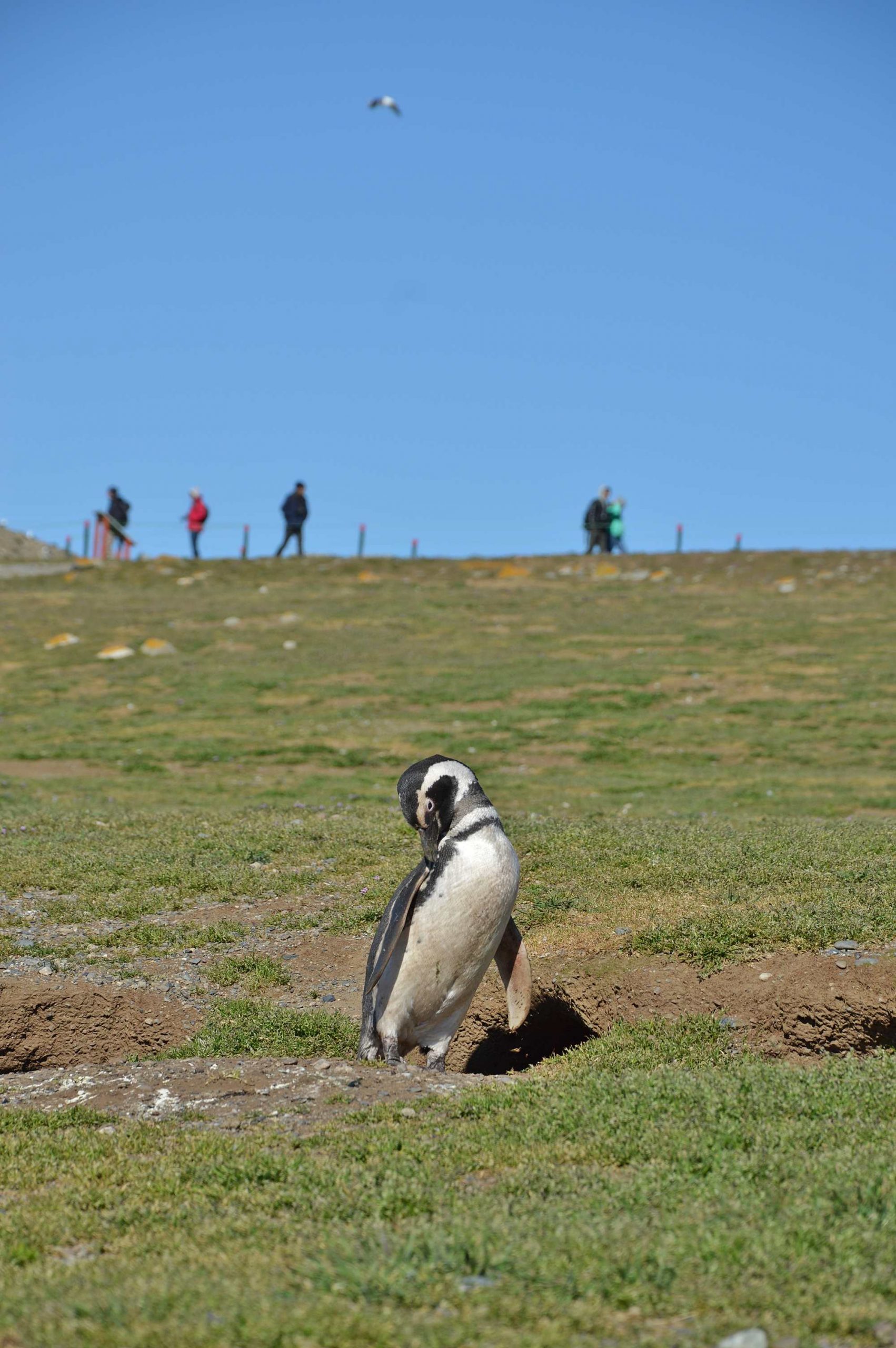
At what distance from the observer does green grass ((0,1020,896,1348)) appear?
4020mm

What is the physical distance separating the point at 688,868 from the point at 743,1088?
14.2ft

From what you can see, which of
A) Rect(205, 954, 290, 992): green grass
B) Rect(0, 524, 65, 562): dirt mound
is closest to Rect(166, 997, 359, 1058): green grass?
Rect(205, 954, 290, 992): green grass

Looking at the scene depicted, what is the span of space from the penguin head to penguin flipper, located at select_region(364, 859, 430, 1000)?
158mm

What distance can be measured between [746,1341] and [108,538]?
153 ft

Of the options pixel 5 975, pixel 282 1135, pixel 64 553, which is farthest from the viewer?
pixel 64 553

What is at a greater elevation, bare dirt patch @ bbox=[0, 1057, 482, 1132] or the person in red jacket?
the person in red jacket

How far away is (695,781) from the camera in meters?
19.5

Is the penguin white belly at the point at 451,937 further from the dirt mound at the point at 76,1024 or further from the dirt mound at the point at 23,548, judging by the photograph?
the dirt mound at the point at 23,548

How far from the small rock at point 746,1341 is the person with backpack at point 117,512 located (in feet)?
146

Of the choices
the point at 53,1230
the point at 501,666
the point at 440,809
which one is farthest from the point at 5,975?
the point at 501,666

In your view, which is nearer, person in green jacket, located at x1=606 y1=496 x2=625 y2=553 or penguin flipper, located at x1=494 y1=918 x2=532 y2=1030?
penguin flipper, located at x1=494 y1=918 x2=532 y2=1030

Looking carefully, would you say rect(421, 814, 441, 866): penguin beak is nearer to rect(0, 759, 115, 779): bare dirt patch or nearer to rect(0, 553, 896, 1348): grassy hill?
rect(0, 553, 896, 1348): grassy hill

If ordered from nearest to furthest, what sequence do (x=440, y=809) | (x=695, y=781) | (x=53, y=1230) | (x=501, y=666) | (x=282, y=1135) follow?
(x=53, y=1230)
(x=282, y=1135)
(x=440, y=809)
(x=695, y=781)
(x=501, y=666)

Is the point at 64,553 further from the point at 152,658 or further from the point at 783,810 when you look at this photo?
the point at 783,810
